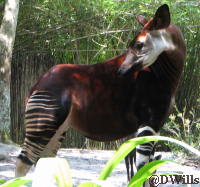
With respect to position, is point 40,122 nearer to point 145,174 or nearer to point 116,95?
point 116,95

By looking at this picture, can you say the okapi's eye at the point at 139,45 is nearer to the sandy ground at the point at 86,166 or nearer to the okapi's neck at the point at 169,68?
the okapi's neck at the point at 169,68

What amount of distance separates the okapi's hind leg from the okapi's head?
413 mm

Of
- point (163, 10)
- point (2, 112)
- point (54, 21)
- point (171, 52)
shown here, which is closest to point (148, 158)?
point (171, 52)

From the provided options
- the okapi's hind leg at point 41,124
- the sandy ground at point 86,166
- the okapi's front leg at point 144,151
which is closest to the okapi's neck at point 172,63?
the okapi's front leg at point 144,151

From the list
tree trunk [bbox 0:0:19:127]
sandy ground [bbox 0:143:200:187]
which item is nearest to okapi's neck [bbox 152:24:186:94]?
sandy ground [bbox 0:143:200:187]

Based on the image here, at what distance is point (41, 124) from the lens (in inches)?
103

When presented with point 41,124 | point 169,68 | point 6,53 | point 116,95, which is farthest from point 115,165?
point 6,53

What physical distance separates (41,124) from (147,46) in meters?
0.75

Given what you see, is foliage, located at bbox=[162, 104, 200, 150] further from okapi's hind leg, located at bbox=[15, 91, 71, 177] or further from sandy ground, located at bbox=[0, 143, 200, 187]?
okapi's hind leg, located at bbox=[15, 91, 71, 177]

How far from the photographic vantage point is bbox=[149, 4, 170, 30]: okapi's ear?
266cm

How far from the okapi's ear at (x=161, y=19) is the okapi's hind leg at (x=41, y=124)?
0.65 m

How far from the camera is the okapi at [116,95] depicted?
2676mm

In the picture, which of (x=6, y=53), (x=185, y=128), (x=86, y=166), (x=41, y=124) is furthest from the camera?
(x=185, y=128)

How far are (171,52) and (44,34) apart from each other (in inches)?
206
